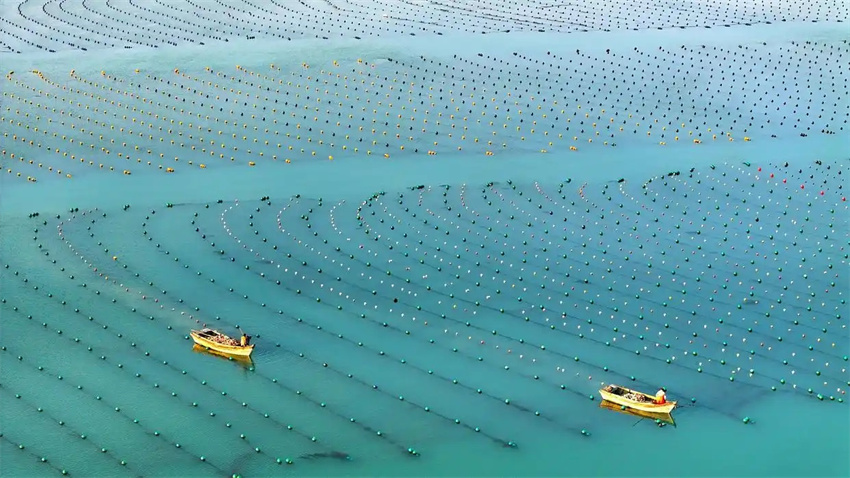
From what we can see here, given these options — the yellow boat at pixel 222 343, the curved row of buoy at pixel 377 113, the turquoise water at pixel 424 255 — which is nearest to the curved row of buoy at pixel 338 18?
the turquoise water at pixel 424 255

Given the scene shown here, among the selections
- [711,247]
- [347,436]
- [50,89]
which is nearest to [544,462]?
[347,436]

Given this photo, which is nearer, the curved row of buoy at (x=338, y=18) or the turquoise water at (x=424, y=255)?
the turquoise water at (x=424, y=255)

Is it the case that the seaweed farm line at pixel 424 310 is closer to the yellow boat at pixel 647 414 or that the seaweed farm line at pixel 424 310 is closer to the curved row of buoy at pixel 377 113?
the yellow boat at pixel 647 414

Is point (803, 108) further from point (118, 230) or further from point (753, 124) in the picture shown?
point (118, 230)

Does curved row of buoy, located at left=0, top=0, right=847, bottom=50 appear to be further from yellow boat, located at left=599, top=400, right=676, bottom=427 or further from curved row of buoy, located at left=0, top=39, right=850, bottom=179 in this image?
yellow boat, located at left=599, top=400, right=676, bottom=427

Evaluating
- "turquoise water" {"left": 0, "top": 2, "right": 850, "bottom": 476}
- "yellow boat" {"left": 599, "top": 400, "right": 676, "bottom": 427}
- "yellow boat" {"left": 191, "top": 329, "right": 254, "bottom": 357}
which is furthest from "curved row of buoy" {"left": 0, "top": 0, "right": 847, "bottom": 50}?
"yellow boat" {"left": 599, "top": 400, "right": 676, "bottom": 427}
